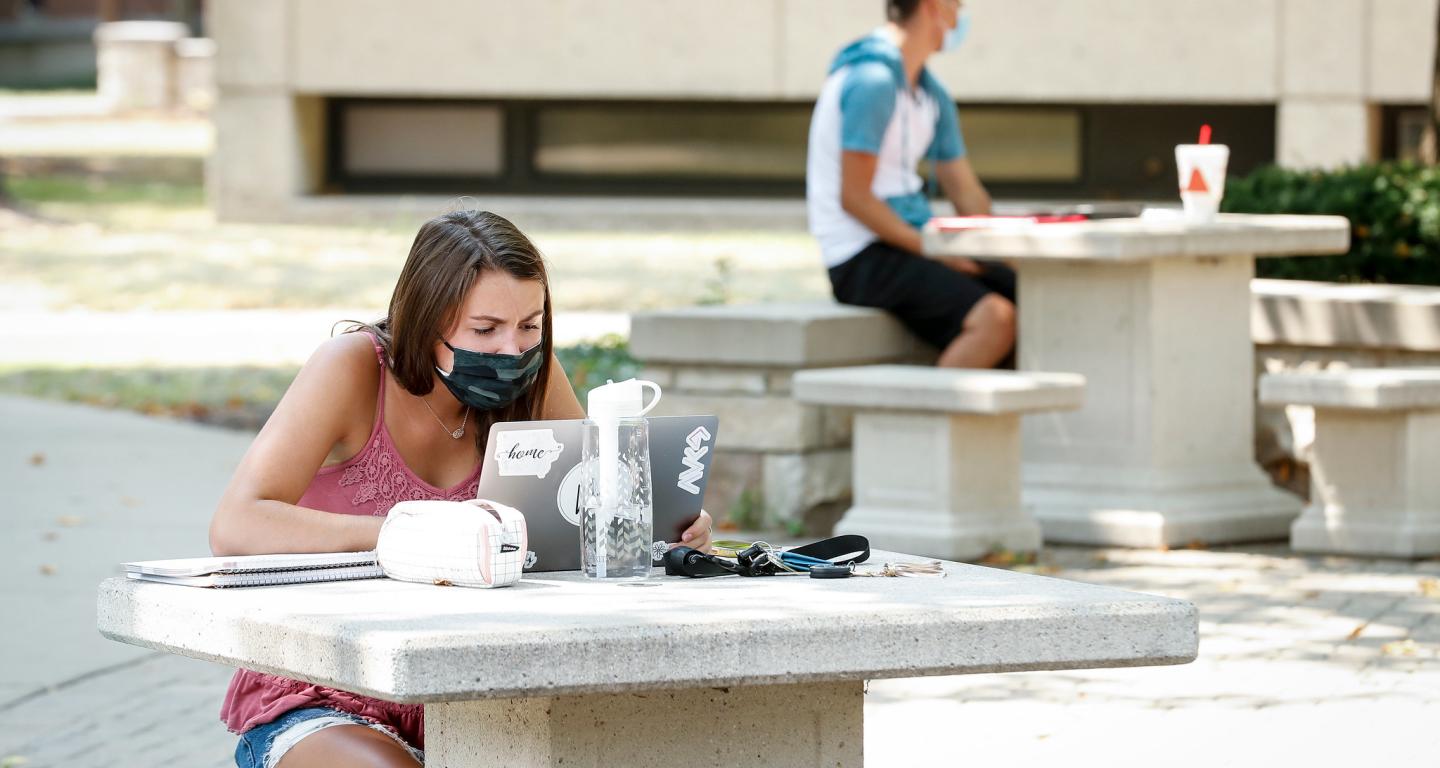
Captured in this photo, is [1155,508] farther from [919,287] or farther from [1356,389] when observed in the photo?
[919,287]

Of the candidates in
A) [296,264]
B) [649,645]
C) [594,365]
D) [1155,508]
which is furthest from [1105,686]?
[296,264]

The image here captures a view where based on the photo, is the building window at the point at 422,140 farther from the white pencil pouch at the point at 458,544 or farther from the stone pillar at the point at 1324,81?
the white pencil pouch at the point at 458,544

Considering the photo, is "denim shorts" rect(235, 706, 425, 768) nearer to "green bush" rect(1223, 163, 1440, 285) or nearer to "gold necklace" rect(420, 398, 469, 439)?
"gold necklace" rect(420, 398, 469, 439)

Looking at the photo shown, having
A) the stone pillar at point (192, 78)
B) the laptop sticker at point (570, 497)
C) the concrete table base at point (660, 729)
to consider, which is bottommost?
the concrete table base at point (660, 729)

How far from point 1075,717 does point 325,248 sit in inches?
534

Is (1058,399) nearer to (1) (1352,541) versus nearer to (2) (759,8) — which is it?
(1) (1352,541)

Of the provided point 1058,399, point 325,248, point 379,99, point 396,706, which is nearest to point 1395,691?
point 1058,399

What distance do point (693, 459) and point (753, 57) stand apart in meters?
16.9

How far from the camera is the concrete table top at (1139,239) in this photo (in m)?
7.80

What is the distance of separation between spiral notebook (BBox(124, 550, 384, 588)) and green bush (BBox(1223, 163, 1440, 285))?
22.8ft

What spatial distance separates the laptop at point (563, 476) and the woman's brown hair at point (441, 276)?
386mm

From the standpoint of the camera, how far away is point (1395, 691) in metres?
5.75

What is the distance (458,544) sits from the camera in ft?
10.6

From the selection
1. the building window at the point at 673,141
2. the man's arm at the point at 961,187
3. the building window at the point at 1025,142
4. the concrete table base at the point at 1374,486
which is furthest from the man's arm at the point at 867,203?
the building window at the point at 673,141
